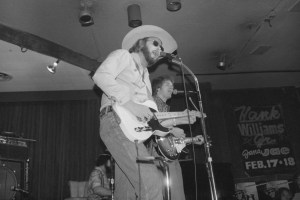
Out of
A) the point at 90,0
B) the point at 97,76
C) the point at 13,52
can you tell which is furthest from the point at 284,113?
the point at 97,76

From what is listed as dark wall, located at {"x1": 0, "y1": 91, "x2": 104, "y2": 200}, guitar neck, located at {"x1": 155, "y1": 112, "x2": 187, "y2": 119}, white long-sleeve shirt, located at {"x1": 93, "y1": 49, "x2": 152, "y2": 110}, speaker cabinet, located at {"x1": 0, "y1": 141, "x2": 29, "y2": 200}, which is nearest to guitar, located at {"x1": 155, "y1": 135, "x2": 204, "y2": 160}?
guitar neck, located at {"x1": 155, "y1": 112, "x2": 187, "y2": 119}

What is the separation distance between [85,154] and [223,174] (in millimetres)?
3239

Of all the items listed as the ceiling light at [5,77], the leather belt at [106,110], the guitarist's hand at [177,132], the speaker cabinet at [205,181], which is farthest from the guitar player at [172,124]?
the ceiling light at [5,77]

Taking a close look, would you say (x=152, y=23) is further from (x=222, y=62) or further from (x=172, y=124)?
(x=172, y=124)

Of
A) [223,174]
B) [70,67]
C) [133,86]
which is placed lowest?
[223,174]

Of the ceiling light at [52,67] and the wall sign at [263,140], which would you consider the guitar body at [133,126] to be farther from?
the wall sign at [263,140]

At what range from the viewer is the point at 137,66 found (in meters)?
2.42

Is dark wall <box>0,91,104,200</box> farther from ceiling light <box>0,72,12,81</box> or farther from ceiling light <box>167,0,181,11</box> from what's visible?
ceiling light <box>167,0,181,11</box>

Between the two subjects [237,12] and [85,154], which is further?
[85,154]

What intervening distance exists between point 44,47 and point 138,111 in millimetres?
3683

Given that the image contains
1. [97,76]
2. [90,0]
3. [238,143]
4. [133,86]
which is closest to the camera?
[97,76]

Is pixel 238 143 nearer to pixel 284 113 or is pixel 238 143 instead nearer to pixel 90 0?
pixel 284 113

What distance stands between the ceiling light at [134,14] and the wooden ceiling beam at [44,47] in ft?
5.55

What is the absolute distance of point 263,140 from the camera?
7719 millimetres
